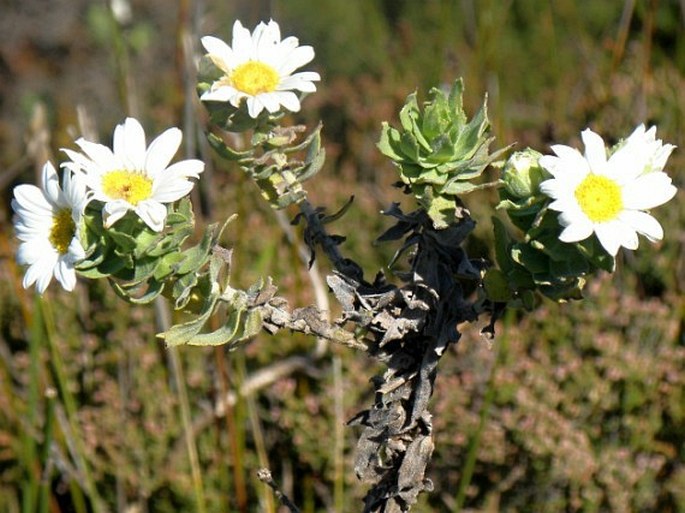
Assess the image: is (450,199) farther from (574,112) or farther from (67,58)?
(67,58)

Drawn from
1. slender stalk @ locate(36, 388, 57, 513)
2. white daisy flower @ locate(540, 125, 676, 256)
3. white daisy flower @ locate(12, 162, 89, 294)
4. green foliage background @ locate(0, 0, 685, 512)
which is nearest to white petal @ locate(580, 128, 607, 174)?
white daisy flower @ locate(540, 125, 676, 256)

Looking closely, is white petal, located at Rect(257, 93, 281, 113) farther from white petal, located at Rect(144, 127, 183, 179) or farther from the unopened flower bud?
the unopened flower bud

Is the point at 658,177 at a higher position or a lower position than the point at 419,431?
higher

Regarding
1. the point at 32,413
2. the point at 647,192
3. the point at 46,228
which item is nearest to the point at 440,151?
the point at 647,192

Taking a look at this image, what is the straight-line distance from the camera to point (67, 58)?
12.8 ft

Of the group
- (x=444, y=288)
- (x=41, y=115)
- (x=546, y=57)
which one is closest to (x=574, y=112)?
(x=546, y=57)

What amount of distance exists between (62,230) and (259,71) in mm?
266

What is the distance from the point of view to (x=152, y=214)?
0.89 m

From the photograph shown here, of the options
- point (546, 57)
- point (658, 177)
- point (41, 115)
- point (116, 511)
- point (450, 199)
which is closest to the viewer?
point (658, 177)

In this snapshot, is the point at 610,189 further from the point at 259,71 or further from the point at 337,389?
the point at 337,389

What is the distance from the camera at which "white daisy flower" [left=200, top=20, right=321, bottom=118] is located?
0.99 m

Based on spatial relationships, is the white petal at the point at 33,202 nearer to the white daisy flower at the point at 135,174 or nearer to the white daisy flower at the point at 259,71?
the white daisy flower at the point at 135,174

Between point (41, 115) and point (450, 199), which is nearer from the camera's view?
point (450, 199)

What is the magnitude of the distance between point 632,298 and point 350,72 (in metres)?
1.89
